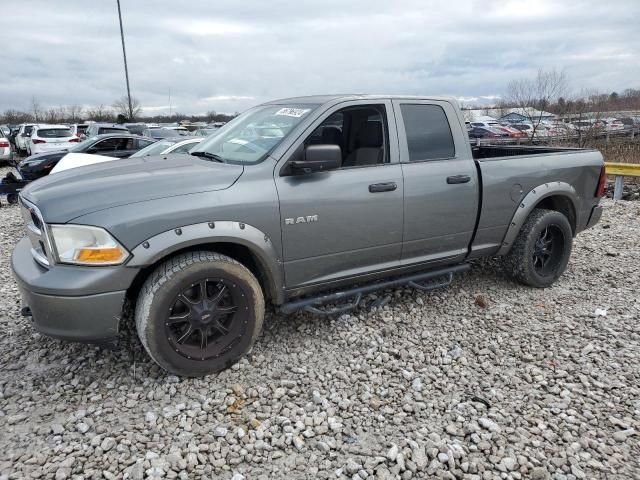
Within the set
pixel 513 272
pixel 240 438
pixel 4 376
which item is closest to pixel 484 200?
pixel 513 272

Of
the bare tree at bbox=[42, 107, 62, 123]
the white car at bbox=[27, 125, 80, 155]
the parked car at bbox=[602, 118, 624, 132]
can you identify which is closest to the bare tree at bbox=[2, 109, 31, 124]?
the bare tree at bbox=[42, 107, 62, 123]

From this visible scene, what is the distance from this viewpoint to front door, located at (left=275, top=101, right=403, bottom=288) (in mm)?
3369

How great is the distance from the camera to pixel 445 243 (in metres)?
4.14

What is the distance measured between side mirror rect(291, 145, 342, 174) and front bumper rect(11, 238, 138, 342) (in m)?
1.24

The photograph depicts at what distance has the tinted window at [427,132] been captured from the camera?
3959 mm

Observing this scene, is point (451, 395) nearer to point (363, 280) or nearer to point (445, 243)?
point (363, 280)

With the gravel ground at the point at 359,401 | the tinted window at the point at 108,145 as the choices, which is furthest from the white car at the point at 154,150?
the gravel ground at the point at 359,401

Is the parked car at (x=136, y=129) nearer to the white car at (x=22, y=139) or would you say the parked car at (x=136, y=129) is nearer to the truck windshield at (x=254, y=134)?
the white car at (x=22, y=139)

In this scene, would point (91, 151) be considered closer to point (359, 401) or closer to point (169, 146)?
point (169, 146)

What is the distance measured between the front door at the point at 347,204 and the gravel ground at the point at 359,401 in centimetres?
66

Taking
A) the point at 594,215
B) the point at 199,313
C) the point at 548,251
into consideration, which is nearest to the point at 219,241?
the point at 199,313

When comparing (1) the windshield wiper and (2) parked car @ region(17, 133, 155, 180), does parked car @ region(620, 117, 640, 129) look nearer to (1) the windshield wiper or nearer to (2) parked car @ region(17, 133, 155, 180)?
(2) parked car @ region(17, 133, 155, 180)

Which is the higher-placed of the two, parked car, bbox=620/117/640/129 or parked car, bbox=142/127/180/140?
parked car, bbox=142/127/180/140

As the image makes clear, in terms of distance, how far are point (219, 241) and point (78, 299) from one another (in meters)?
0.88
